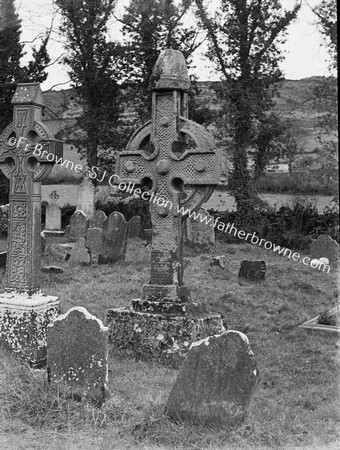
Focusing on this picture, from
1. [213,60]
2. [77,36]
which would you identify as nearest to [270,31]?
[213,60]

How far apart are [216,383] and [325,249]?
1105 cm

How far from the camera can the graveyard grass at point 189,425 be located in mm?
4367

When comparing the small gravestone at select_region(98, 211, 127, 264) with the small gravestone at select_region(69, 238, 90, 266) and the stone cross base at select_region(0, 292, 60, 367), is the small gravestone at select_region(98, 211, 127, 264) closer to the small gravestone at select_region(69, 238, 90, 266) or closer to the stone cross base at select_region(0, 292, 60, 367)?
the small gravestone at select_region(69, 238, 90, 266)

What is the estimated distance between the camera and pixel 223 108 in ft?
64.7

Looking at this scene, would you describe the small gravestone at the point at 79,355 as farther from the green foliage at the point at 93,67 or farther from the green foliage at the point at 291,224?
the green foliage at the point at 93,67

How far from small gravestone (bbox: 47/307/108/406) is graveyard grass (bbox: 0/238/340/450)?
132 millimetres

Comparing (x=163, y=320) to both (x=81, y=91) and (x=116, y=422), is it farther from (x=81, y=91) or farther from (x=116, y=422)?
(x=81, y=91)

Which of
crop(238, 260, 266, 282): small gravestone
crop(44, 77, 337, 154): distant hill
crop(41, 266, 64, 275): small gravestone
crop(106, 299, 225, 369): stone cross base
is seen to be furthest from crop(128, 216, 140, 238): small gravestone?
crop(106, 299, 225, 369): stone cross base

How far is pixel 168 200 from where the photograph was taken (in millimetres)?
7145

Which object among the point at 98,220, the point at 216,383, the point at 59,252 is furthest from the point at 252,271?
the point at 216,383

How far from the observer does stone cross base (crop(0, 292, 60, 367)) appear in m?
6.30

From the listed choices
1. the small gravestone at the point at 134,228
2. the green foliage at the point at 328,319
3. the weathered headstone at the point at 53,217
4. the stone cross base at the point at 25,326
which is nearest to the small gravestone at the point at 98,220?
the small gravestone at the point at 134,228

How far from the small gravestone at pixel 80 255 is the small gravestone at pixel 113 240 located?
0.29 meters

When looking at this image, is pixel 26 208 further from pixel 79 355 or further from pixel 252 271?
pixel 252 271
